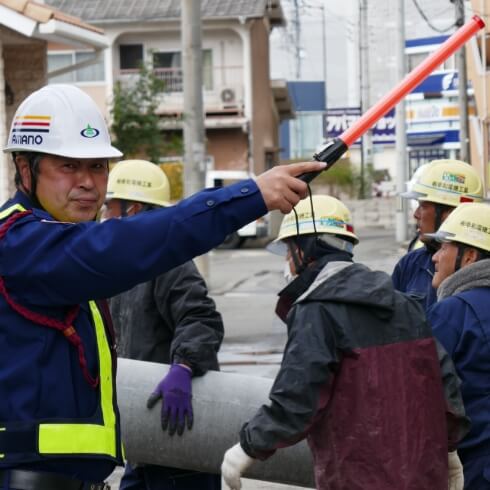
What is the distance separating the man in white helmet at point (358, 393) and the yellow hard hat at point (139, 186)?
211 cm

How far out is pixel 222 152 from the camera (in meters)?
40.4

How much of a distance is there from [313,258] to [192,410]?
40.7 inches

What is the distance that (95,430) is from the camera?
132 inches

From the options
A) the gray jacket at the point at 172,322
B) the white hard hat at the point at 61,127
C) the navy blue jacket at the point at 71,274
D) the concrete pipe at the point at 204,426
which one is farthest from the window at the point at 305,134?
the navy blue jacket at the point at 71,274

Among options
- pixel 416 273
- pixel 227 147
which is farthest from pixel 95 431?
pixel 227 147

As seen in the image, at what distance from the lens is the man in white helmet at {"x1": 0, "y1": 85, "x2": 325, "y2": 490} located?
3.12 m

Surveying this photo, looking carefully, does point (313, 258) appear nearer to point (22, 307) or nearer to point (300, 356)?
point (300, 356)

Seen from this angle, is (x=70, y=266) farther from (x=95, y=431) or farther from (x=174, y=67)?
(x=174, y=67)

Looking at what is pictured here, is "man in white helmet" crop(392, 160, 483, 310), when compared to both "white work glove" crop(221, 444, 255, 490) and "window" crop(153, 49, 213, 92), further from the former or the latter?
"window" crop(153, 49, 213, 92)

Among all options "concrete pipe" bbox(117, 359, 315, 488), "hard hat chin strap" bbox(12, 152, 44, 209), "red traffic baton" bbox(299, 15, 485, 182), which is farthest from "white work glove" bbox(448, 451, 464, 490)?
"hard hat chin strap" bbox(12, 152, 44, 209)

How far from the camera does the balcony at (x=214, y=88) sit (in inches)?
1578

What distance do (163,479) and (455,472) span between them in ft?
5.31

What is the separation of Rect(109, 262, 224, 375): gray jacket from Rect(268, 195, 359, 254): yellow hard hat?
521 mm

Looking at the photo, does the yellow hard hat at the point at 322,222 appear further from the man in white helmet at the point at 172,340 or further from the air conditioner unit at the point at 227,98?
the air conditioner unit at the point at 227,98
